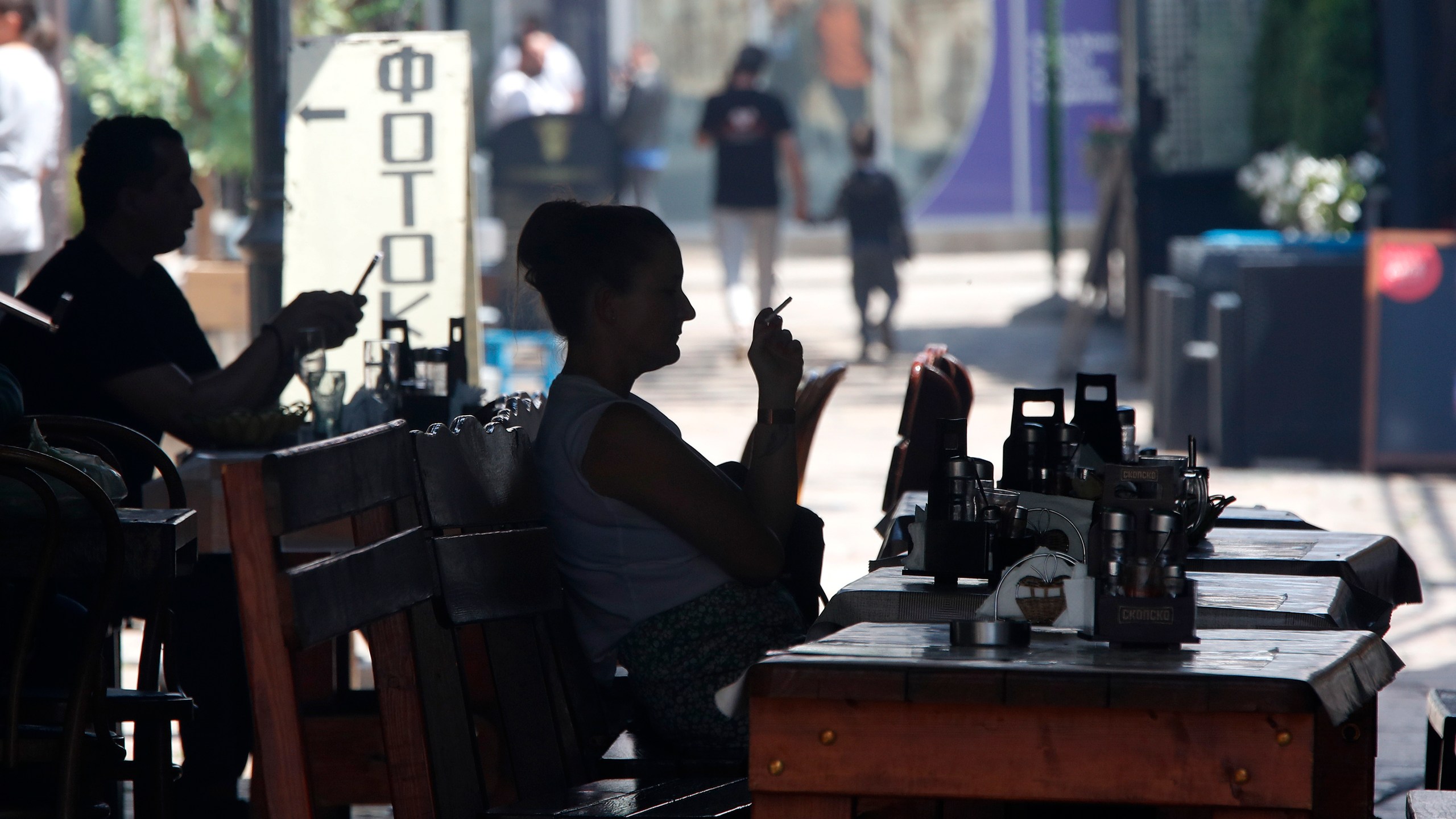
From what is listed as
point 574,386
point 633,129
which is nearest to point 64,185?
point 633,129

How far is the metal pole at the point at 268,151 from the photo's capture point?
6.31m

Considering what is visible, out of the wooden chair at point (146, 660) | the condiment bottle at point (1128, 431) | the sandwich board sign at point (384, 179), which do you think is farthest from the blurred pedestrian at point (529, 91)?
the condiment bottle at point (1128, 431)

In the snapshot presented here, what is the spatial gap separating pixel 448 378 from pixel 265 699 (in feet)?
6.74

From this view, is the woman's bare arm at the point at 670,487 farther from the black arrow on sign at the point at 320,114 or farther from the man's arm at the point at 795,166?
the man's arm at the point at 795,166

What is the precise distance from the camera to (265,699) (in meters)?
2.33

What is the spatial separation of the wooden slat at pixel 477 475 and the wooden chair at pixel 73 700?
0.62 metres

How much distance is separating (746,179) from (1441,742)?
10.1 metres

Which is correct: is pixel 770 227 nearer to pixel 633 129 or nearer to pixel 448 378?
pixel 633 129

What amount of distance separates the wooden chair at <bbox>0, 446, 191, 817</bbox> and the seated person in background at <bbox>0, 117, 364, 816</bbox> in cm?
84

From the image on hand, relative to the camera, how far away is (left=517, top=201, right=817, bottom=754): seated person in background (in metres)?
3.00

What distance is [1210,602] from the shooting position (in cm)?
270

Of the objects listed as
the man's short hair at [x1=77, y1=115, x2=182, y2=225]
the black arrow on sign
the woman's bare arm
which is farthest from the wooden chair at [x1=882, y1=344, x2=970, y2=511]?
the black arrow on sign

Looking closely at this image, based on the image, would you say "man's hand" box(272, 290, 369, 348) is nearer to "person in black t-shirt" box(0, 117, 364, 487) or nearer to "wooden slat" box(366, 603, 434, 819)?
"person in black t-shirt" box(0, 117, 364, 487)

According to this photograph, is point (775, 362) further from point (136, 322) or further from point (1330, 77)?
point (1330, 77)
